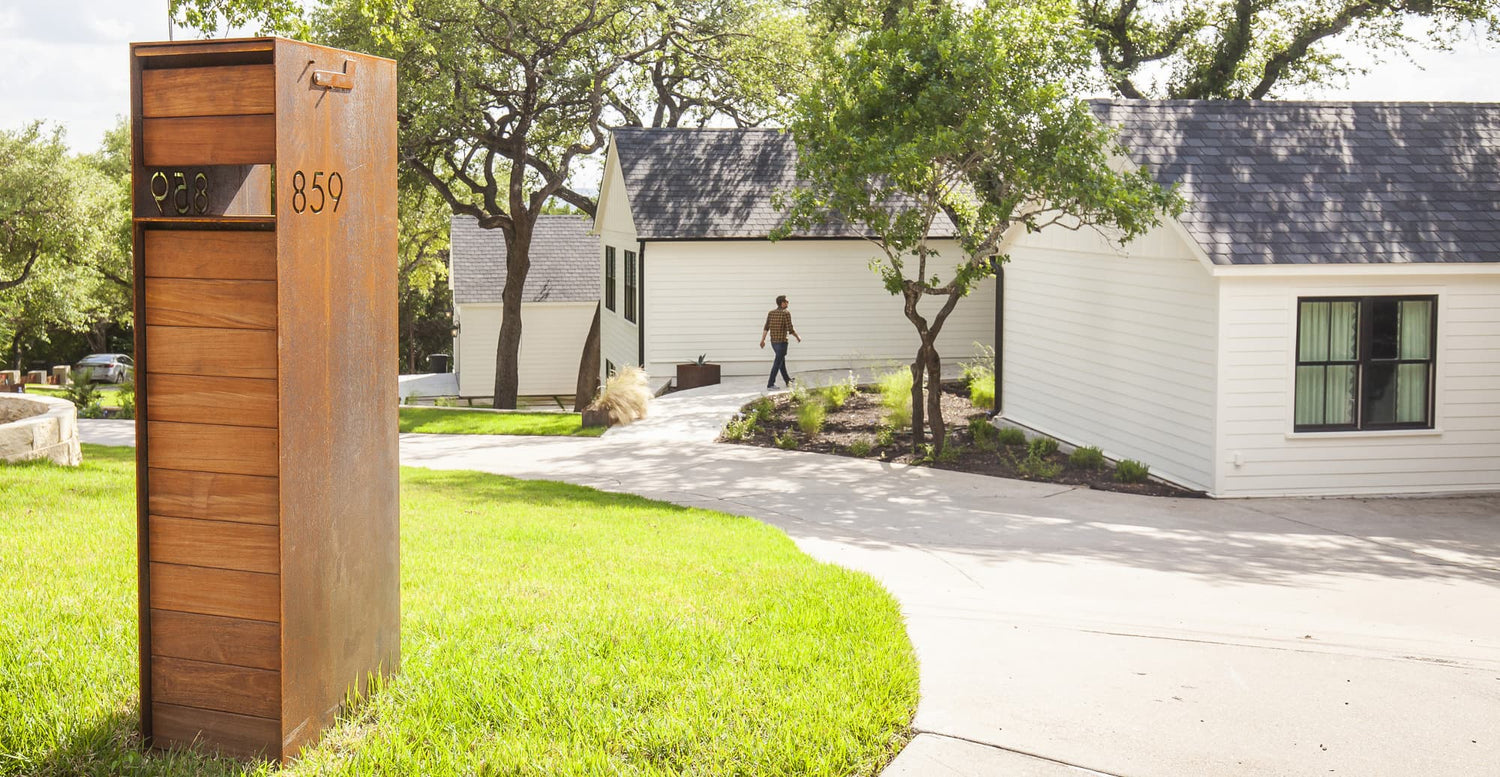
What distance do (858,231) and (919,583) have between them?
17.2 m

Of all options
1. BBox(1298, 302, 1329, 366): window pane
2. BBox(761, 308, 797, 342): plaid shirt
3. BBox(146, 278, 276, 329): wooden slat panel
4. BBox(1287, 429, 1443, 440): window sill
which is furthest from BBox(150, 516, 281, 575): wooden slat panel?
BBox(761, 308, 797, 342): plaid shirt

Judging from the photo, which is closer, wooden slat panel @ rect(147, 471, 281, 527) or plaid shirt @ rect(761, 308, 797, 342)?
wooden slat panel @ rect(147, 471, 281, 527)

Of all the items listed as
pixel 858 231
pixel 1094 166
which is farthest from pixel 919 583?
pixel 858 231

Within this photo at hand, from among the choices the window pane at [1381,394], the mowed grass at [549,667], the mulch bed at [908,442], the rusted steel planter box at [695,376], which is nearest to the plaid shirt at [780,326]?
the mulch bed at [908,442]

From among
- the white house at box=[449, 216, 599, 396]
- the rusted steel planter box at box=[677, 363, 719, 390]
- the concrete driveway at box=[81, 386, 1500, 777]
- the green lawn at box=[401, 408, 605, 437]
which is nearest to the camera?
the concrete driveway at box=[81, 386, 1500, 777]

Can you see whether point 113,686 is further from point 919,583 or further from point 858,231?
point 858,231

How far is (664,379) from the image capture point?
85.7 ft

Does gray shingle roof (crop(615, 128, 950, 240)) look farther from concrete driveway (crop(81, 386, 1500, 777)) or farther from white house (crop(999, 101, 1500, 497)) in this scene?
white house (crop(999, 101, 1500, 497))

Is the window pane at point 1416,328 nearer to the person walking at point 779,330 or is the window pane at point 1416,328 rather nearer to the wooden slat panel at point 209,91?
the person walking at point 779,330

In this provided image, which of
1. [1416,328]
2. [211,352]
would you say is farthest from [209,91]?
[1416,328]

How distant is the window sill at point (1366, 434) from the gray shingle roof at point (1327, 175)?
1.96m

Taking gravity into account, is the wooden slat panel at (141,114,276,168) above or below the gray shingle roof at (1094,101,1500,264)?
below

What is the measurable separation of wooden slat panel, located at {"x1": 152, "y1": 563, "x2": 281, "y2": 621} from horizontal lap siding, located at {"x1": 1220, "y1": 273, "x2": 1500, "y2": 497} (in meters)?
12.2

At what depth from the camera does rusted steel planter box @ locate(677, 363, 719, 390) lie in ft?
82.1
